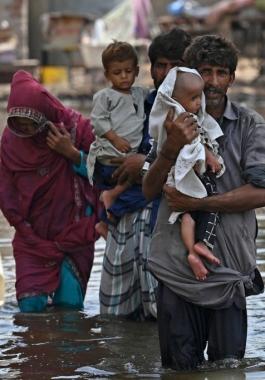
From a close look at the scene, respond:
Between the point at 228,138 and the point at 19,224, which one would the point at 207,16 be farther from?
the point at 228,138

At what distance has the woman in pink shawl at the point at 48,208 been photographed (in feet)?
24.8

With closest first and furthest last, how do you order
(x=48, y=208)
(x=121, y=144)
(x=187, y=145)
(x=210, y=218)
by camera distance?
(x=187, y=145)
(x=210, y=218)
(x=121, y=144)
(x=48, y=208)

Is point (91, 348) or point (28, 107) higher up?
point (28, 107)

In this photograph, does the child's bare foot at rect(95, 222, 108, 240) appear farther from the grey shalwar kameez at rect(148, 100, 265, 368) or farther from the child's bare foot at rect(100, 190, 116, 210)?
the grey shalwar kameez at rect(148, 100, 265, 368)

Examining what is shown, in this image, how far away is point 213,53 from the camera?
17.9 ft

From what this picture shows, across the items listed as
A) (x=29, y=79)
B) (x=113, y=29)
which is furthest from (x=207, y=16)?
(x=29, y=79)

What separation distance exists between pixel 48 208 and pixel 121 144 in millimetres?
1031

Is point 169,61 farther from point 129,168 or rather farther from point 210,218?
point 210,218

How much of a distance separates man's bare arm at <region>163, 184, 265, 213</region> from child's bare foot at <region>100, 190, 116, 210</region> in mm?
1671

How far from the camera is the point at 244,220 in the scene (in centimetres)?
545

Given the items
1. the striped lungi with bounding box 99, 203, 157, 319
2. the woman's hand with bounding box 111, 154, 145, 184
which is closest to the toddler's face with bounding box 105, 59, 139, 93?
the woman's hand with bounding box 111, 154, 145, 184

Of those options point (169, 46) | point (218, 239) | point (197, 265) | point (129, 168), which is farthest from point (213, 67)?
point (129, 168)

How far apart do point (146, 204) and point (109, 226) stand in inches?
14.8

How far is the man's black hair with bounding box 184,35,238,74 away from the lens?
17.8ft
